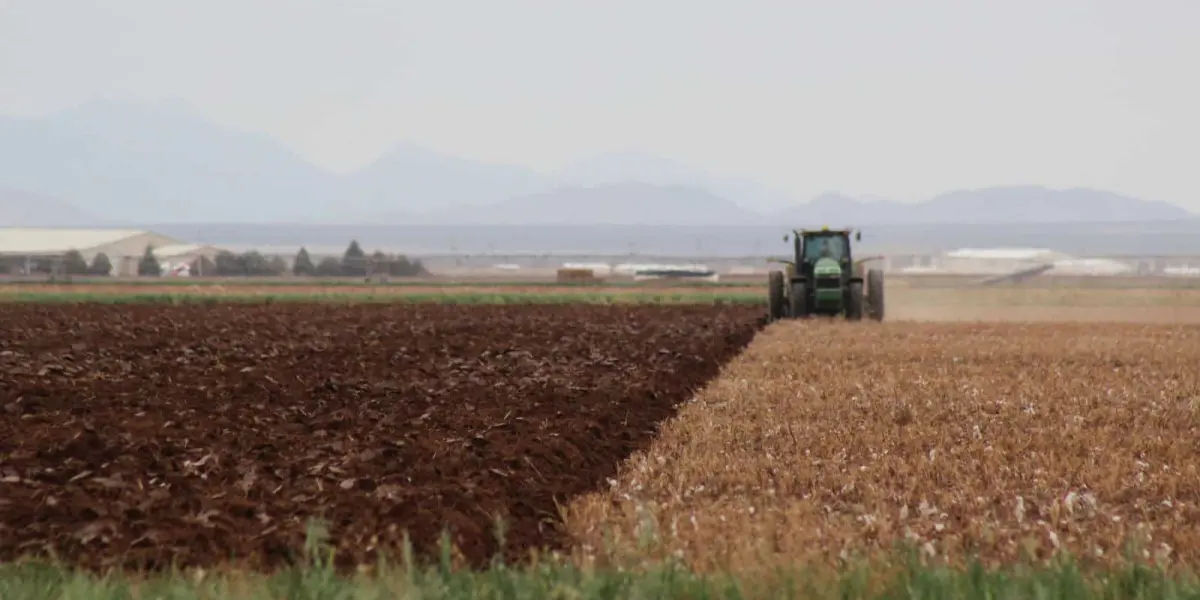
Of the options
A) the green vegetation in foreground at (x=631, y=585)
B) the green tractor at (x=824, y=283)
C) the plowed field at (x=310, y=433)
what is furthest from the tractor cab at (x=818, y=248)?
the green vegetation in foreground at (x=631, y=585)

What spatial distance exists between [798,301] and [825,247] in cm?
166

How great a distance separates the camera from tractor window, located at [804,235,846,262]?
36.0 m

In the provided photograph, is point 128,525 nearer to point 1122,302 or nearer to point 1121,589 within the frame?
point 1121,589

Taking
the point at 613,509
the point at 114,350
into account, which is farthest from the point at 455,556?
the point at 114,350

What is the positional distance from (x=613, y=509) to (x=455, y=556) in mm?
2160

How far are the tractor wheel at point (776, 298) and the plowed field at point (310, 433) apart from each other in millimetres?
8788

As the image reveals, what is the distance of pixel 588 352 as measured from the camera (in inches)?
923

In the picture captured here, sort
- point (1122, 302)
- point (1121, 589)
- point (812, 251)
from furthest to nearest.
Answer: point (1122, 302) → point (812, 251) → point (1121, 589)

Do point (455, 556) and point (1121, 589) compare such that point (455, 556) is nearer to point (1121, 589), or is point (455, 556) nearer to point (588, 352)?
point (1121, 589)

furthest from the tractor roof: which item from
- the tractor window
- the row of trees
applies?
the row of trees

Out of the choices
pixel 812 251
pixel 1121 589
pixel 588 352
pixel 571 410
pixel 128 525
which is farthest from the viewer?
pixel 812 251

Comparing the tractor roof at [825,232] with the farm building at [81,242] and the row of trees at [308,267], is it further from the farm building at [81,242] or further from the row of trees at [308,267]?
the farm building at [81,242]

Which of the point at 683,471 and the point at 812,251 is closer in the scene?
the point at 683,471

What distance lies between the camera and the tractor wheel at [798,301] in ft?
116
